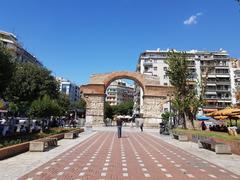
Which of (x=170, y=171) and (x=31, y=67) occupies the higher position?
(x=31, y=67)

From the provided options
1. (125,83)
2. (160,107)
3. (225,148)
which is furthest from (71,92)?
(225,148)

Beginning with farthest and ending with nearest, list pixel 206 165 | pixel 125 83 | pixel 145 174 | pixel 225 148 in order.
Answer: pixel 125 83, pixel 225 148, pixel 206 165, pixel 145 174

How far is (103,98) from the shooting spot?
63.5 meters

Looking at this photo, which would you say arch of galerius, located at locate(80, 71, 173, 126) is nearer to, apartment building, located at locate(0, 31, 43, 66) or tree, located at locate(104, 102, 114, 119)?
apartment building, located at locate(0, 31, 43, 66)

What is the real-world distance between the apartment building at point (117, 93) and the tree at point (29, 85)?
121m

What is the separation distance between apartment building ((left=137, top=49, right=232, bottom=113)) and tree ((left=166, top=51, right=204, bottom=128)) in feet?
167

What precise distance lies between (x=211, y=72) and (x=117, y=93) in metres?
83.8

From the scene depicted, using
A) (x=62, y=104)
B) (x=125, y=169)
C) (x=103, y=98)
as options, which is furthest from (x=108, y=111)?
(x=125, y=169)

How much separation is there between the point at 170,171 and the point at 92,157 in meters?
4.60

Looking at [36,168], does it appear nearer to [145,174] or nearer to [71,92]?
[145,174]

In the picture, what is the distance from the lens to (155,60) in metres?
98.8

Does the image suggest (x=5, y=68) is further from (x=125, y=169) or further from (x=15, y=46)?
(x=15, y=46)

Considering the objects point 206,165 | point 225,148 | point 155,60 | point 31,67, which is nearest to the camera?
point 206,165

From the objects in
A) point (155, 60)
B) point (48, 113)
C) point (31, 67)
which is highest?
point (155, 60)
